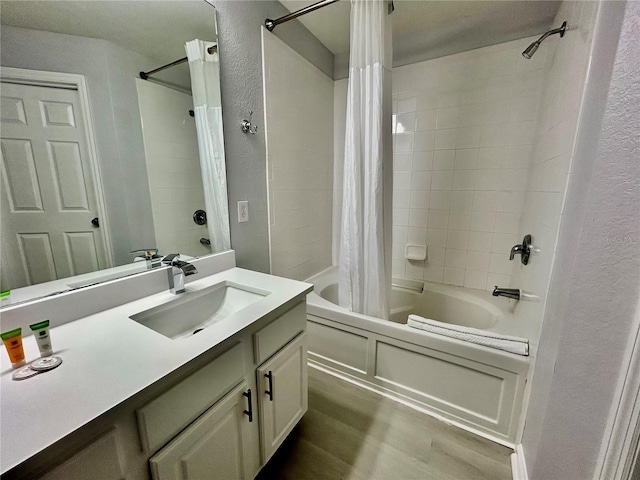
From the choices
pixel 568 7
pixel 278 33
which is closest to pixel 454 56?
pixel 568 7

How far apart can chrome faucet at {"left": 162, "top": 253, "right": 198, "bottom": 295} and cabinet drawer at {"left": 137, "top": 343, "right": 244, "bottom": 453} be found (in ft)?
1.36

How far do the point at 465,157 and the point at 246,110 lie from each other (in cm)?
156

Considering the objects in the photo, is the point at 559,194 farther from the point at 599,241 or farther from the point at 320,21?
the point at 320,21

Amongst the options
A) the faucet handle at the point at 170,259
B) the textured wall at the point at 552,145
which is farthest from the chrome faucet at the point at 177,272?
the textured wall at the point at 552,145

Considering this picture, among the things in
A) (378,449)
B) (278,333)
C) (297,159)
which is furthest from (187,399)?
(297,159)

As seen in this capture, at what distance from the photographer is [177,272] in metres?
1.08

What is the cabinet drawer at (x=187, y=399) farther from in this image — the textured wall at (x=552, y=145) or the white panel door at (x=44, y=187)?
the textured wall at (x=552, y=145)

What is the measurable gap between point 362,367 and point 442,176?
4.95 ft

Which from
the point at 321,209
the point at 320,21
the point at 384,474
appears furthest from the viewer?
the point at 321,209

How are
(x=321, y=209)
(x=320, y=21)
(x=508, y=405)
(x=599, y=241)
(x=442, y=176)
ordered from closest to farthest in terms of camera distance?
(x=599, y=241) < (x=508, y=405) < (x=320, y=21) < (x=442, y=176) < (x=321, y=209)

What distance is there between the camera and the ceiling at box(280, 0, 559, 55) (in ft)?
5.23

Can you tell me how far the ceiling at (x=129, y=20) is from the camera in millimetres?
769

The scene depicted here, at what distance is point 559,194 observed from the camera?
40.6 inches

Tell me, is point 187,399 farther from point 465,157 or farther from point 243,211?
point 465,157
